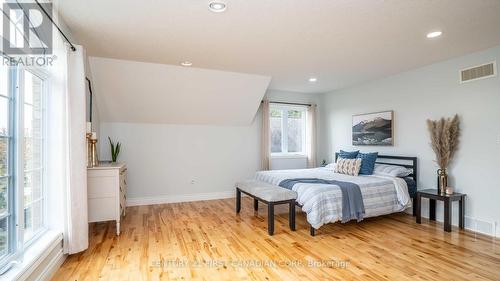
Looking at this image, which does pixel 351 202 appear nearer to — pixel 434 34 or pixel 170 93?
pixel 434 34

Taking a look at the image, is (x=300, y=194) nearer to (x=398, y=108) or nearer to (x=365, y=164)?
(x=365, y=164)

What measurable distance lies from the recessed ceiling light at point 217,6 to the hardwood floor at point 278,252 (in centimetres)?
239

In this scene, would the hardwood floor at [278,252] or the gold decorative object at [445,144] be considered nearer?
the hardwood floor at [278,252]

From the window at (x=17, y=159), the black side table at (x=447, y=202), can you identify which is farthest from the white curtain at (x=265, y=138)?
the window at (x=17, y=159)

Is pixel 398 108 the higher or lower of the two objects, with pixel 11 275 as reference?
higher

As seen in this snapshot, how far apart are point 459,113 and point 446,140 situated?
444 mm

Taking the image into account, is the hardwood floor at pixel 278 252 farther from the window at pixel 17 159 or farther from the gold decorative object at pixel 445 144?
the gold decorative object at pixel 445 144

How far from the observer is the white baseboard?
189 inches

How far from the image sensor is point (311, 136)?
6.11 meters

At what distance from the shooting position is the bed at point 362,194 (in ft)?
10.5

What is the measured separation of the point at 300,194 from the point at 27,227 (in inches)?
114

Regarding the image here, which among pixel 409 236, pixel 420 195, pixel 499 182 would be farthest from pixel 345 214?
pixel 499 182

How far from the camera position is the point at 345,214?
3301mm

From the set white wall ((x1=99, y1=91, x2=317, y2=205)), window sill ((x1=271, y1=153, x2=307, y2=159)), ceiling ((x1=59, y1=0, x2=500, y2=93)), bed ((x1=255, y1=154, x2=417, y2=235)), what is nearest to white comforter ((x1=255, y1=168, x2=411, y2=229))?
bed ((x1=255, y1=154, x2=417, y2=235))
